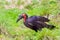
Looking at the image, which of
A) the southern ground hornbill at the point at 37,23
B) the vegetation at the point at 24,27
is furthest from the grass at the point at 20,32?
the southern ground hornbill at the point at 37,23

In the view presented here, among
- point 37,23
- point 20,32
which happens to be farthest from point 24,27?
point 20,32

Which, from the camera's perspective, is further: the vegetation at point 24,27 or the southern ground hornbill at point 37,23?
the southern ground hornbill at point 37,23

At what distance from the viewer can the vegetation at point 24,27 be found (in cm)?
759

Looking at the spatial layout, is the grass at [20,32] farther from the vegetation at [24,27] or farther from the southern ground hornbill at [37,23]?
the southern ground hornbill at [37,23]

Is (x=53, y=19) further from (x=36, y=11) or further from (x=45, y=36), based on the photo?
(x=45, y=36)

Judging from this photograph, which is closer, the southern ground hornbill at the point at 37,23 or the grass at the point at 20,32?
the grass at the point at 20,32

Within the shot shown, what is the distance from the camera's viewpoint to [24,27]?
355 inches

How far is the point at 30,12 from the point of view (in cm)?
1065

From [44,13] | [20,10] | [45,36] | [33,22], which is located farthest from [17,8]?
[45,36]

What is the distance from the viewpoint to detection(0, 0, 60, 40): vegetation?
7.59 meters

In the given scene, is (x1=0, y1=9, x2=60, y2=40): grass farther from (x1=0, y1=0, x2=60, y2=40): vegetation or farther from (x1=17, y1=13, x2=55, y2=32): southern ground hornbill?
(x1=17, y1=13, x2=55, y2=32): southern ground hornbill

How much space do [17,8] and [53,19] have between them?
2.01 metres

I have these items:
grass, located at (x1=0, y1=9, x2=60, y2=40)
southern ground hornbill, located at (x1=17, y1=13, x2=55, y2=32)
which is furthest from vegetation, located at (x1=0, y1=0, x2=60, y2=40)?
southern ground hornbill, located at (x1=17, y1=13, x2=55, y2=32)

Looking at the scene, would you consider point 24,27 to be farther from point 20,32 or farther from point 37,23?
point 20,32
